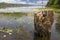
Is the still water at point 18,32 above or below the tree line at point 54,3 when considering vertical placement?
below

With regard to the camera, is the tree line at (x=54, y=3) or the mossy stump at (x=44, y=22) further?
the tree line at (x=54, y=3)

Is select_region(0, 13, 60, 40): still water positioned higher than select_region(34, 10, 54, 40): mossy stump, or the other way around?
select_region(34, 10, 54, 40): mossy stump

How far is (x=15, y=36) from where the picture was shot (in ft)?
26.0

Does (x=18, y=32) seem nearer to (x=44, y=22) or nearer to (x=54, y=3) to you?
(x=44, y=22)

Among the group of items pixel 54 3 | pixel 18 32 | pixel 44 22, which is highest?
pixel 54 3

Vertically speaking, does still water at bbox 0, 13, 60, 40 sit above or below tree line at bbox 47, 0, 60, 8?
below

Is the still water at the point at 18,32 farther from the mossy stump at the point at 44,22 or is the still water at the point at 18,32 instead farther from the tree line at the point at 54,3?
the tree line at the point at 54,3

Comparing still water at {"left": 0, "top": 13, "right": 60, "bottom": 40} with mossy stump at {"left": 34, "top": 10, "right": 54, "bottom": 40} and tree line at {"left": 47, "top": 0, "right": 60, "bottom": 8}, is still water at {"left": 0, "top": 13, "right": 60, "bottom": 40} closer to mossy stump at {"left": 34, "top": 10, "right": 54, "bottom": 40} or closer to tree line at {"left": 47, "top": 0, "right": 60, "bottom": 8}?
mossy stump at {"left": 34, "top": 10, "right": 54, "bottom": 40}

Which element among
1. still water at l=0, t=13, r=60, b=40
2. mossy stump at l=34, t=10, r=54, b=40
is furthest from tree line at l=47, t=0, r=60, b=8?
mossy stump at l=34, t=10, r=54, b=40

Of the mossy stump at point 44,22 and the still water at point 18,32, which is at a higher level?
the mossy stump at point 44,22

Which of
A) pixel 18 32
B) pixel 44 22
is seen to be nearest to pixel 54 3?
pixel 18 32

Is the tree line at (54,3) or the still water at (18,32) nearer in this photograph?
the still water at (18,32)

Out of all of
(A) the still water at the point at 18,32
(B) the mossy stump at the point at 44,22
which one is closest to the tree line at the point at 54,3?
(A) the still water at the point at 18,32

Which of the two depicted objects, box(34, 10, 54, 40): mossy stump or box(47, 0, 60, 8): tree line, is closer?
box(34, 10, 54, 40): mossy stump
